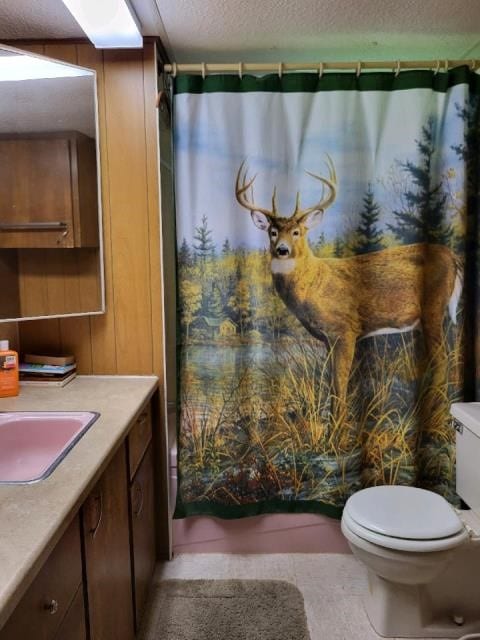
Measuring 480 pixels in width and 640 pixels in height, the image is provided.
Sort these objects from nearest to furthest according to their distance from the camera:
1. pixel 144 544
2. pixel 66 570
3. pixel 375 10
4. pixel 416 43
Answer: pixel 66 570, pixel 375 10, pixel 144 544, pixel 416 43

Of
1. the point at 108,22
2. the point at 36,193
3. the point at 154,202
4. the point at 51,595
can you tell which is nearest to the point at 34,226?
the point at 36,193

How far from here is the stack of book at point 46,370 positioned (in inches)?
79.0

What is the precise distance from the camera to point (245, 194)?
2039 millimetres

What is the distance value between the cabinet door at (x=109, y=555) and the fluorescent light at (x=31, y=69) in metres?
1.43

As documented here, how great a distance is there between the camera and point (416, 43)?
82.3 inches

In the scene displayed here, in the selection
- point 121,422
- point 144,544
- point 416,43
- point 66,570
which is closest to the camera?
point 66,570

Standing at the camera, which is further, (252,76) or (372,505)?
(252,76)

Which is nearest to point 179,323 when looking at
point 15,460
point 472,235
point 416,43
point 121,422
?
point 121,422

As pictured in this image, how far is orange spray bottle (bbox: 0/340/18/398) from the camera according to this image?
1851mm

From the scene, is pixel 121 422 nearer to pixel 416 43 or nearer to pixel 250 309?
pixel 250 309

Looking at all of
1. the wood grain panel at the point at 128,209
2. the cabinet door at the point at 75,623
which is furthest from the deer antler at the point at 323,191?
the cabinet door at the point at 75,623

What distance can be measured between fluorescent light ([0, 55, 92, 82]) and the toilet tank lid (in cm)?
A: 200

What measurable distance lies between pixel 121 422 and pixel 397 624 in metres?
1.27

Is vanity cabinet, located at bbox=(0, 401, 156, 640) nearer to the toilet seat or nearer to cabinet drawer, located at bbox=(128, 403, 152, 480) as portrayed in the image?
cabinet drawer, located at bbox=(128, 403, 152, 480)
